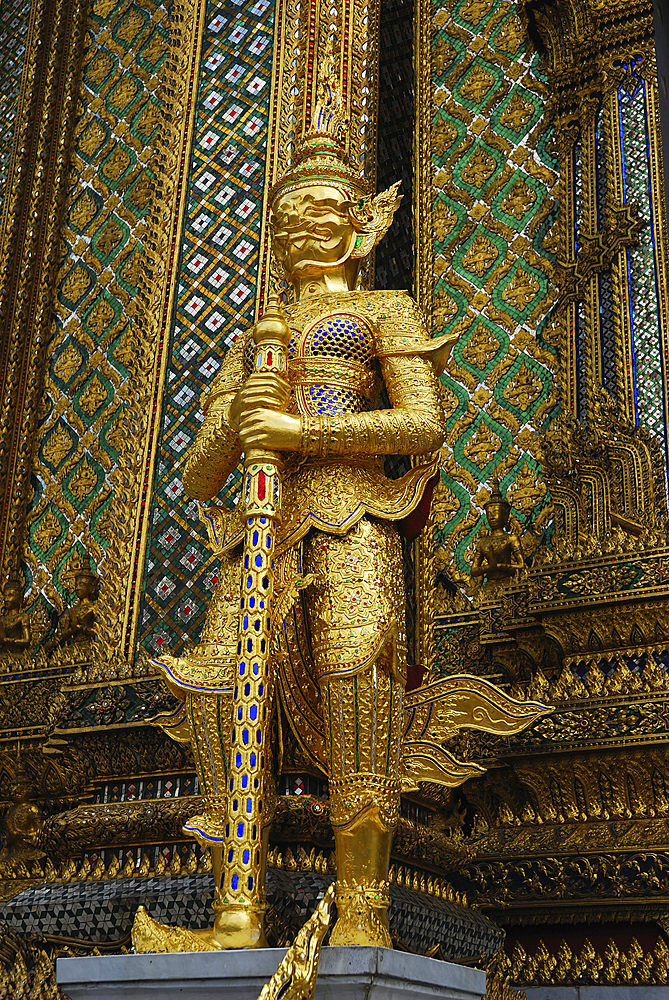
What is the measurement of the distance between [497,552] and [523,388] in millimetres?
813

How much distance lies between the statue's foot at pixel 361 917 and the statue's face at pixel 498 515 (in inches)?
89.9

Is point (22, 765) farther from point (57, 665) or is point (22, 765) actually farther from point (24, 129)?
point (24, 129)

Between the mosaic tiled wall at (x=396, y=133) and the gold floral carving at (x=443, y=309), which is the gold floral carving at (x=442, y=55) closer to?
the mosaic tiled wall at (x=396, y=133)

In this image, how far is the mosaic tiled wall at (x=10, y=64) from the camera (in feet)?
21.2

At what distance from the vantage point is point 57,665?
5.22 meters

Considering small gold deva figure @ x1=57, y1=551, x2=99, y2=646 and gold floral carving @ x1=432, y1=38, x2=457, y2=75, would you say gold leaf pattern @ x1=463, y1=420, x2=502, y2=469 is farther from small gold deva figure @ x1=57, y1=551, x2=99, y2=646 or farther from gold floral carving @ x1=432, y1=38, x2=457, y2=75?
gold floral carving @ x1=432, y1=38, x2=457, y2=75

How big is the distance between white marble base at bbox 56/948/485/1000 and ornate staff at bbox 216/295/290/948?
105 millimetres

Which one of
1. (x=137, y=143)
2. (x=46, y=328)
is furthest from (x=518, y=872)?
(x=137, y=143)

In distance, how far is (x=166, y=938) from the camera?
2.91 meters

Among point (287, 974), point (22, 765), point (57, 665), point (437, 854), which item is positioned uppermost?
point (57, 665)

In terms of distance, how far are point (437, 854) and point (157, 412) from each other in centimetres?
187

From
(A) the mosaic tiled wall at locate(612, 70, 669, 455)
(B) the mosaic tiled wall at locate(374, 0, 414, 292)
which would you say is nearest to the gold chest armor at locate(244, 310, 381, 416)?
(B) the mosaic tiled wall at locate(374, 0, 414, 292)

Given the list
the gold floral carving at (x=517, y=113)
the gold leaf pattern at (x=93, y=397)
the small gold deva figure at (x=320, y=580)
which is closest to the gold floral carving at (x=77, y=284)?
the gold leaf pattern at (x=93, y=397)

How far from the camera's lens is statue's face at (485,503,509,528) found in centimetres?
511
